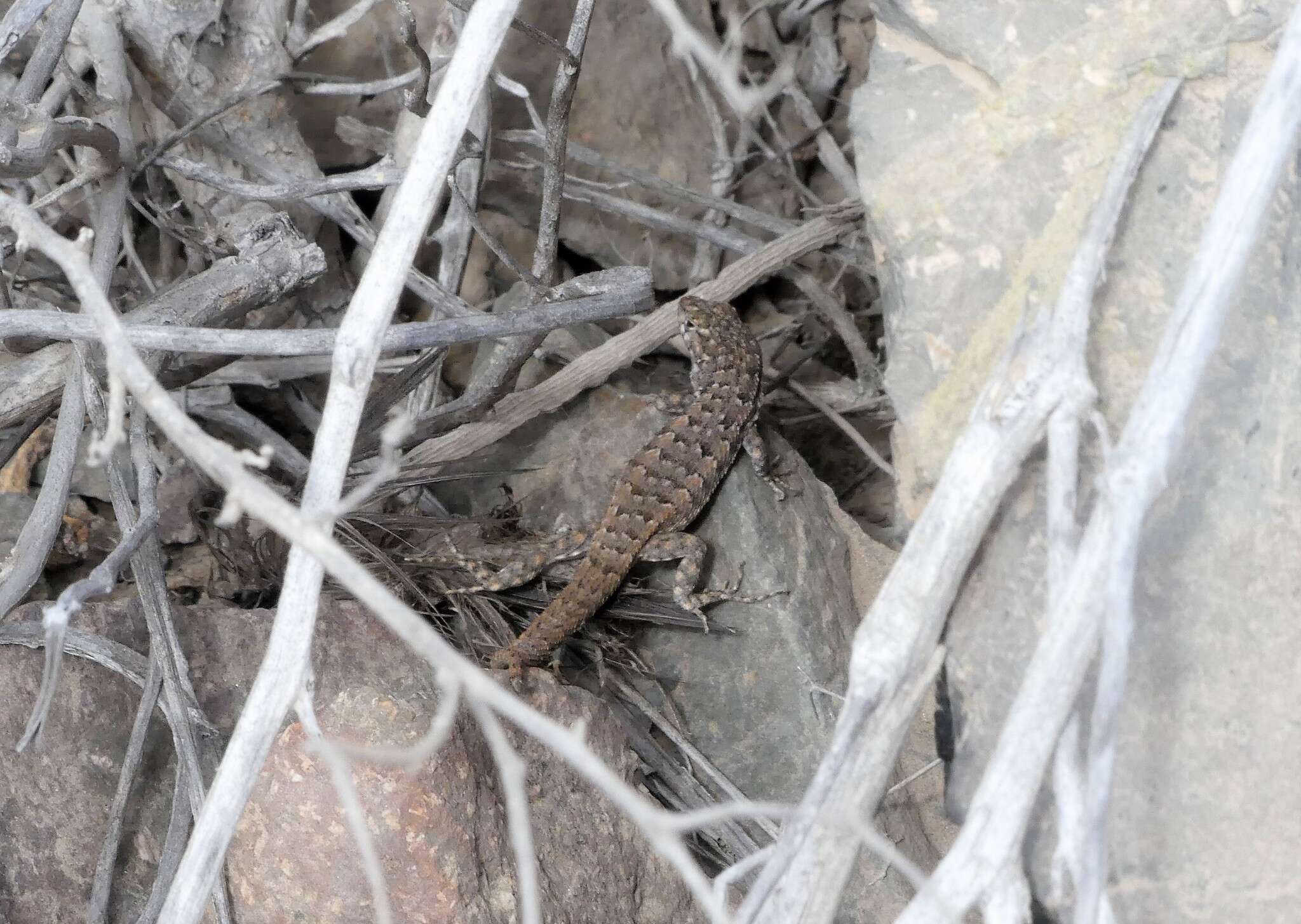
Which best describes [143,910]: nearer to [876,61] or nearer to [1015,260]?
[1015,260]

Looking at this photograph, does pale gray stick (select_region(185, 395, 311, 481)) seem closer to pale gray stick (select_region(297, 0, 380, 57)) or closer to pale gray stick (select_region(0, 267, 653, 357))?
pale gray stick (select_region(0, 267, 653, 357))

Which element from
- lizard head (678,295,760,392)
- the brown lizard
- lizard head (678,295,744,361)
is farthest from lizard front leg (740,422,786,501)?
lizard head (678,295,744,361)

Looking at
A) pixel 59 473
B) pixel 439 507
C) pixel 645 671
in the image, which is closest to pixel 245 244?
pixel 59 473

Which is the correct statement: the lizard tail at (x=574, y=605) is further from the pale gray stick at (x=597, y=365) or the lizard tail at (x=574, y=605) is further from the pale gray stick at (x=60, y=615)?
the pale gray stick at (x=60, y=615)

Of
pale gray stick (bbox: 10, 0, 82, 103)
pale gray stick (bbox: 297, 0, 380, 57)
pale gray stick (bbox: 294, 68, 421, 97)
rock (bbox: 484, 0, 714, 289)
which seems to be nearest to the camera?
pale gray stick (bbox: 10, 0, 82, 103)

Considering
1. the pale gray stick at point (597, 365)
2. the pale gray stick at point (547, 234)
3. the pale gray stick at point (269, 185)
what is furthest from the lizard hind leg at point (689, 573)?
the pale gray stick at point (269, 185)

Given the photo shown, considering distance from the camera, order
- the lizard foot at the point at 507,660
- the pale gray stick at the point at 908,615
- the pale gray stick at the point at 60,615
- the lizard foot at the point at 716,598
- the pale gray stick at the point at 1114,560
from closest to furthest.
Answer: the pale gray stick at the point at 1114,560 → the pale gray stick at the point at 908,615 → the pale gray stick at the point at 60,615 → the lizard foot at the point at 507,660 → the lizard foot at the point at 716,598

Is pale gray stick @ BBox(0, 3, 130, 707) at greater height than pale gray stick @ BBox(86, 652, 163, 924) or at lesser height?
greater
